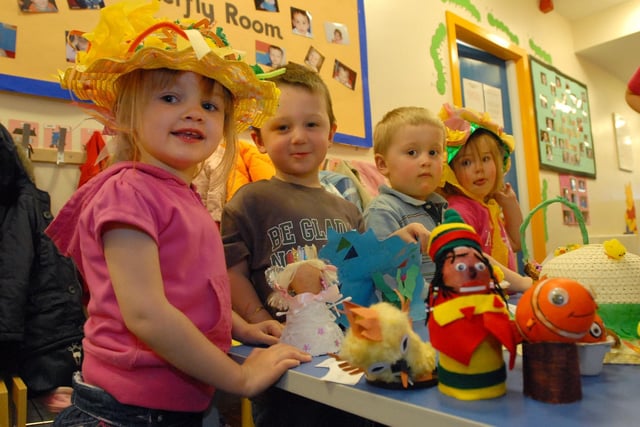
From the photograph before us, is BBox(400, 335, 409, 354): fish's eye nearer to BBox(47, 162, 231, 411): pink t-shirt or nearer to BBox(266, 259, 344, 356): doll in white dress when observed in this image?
BBox(266, 259, 344, 356): doll in white dress

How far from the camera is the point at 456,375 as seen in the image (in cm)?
43

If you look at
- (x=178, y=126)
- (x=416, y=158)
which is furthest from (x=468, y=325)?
(x=416, y=158)

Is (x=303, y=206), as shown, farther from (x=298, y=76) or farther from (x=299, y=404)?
(x=299, y=404)

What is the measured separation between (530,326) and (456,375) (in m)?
0.08

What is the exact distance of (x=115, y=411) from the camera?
2.18ft

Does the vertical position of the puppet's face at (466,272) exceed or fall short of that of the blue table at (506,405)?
it exceeds it

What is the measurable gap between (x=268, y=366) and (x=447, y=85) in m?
2.53

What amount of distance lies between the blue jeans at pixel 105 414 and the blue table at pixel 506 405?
28 cm

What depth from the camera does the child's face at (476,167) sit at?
1578mm

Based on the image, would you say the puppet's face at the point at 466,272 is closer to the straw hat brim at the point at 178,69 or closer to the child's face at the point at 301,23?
the straw hat brim at the point at 178,69

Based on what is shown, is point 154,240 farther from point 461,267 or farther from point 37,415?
point 37,415

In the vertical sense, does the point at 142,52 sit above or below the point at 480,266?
above

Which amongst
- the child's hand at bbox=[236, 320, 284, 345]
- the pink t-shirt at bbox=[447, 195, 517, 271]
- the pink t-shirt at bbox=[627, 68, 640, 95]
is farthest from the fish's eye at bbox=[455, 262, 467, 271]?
the pink t-shirt at bbox=[627, 68, 640, 95]

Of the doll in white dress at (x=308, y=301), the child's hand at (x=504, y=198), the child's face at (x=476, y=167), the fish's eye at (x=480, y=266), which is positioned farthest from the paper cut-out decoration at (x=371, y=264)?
the child's hand at (x=504, y=198)
